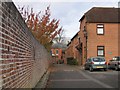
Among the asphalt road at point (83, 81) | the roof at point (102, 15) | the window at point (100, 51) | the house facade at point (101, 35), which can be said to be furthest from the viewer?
the window at point (100, 51)

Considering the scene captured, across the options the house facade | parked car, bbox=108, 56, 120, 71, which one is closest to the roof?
the house facade

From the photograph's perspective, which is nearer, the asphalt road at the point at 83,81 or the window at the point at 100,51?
the asphalt road at the point at 83,81

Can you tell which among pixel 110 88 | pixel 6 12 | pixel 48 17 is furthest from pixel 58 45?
pixel 6 12

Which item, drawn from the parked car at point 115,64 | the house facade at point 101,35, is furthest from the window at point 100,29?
the parked car at point 115,64

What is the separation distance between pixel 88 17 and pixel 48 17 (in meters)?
11.0

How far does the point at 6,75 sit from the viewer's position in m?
5.06

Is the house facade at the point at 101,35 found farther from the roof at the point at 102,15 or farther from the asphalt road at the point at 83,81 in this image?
the asphalt road at the point at 83,81

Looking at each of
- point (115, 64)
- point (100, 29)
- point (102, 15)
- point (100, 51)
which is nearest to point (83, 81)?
point (115, 64)

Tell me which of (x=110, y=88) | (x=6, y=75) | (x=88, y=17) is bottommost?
(x=110, y=88)

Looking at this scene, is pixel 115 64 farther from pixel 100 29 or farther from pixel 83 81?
pixel 83 81

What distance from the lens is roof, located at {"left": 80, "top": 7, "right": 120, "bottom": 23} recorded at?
43.0 m

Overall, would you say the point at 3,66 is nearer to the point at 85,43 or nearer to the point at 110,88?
the point at 110,88

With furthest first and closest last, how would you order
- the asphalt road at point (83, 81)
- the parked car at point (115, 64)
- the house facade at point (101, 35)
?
the house facade at point (101, 35)
the parked car at point (115, 64)
the asphalt road at point (83, 81)

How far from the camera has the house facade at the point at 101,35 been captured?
4278cm
